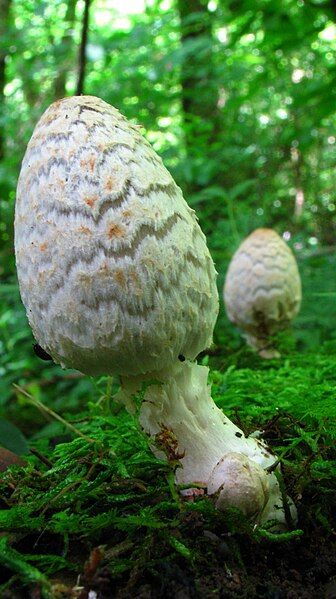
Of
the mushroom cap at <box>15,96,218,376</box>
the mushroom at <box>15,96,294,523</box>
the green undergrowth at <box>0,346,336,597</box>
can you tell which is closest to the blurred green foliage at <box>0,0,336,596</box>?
the green undergrowth at <box>0,346,336,597</box>

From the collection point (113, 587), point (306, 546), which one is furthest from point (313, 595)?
point (113, 587)

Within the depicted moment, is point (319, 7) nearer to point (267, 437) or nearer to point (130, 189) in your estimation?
point (130, 189)

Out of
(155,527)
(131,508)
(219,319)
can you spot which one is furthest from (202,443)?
(219,319)

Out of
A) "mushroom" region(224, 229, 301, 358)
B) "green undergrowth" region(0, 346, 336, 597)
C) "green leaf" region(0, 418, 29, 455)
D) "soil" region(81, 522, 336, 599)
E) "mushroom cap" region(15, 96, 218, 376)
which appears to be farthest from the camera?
"mushroom" region(224, 229, 301, 358)

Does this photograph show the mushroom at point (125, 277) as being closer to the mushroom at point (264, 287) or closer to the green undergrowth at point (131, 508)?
the green undergrowth at point (131, 508)

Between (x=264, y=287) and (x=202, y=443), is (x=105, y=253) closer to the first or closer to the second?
(x=202, y=443)

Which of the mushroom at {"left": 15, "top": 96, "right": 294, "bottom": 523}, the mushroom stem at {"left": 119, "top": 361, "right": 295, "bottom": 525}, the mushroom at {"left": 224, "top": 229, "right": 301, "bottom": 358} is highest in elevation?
the mushroom at {"left": 15, "top": 96, "right": 294, "bottom": 523}

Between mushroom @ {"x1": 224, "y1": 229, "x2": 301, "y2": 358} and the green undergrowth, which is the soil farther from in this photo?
mushroom @ {"x1": 224, "y1": 229, "x2": 301, "y2": 358}
